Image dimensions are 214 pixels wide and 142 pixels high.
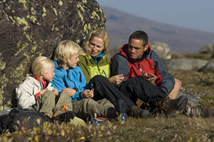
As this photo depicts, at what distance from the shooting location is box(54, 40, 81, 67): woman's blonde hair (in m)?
6.47

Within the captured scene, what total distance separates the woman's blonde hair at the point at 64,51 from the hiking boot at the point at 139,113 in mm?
2313

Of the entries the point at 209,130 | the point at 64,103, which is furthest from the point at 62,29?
the point at 209,130

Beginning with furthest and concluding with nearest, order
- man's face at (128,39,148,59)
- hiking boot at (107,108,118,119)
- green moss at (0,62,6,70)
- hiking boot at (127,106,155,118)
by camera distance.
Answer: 1. man's face at (128,39,148,59)
2. green moss at (0,62,6,70)
3. hiking boot at (127,106,155,118)
4. hiking boot at (107,108,118,119)

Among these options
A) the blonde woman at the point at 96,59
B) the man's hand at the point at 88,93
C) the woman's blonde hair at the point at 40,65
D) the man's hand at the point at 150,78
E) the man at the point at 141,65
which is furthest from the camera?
the man at the point at 141,65

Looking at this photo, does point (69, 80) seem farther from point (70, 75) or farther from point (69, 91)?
point (69, 91)

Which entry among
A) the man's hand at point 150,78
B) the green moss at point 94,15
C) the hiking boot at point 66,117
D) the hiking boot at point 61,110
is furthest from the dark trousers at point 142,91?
the green moss at point 94,15

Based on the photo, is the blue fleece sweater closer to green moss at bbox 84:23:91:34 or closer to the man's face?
green moss at bbox 84:23:91:34

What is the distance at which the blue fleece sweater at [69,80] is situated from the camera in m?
6.47

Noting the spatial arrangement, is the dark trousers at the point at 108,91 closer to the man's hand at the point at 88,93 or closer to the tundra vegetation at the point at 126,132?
the man's hand at the point at 88,93

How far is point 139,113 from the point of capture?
5.48 m

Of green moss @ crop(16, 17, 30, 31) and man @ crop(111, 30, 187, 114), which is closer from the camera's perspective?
green moss @ crop(16, 17, 30, 31)

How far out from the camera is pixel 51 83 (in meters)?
6.50

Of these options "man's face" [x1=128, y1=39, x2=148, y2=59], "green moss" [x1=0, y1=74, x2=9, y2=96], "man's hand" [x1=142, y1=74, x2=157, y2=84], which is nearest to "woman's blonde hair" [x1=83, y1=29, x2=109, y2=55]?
"man's face" [x1=128, y1=39, x2=148, y2=59]

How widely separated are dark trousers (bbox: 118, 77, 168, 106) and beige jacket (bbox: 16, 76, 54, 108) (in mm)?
2150
